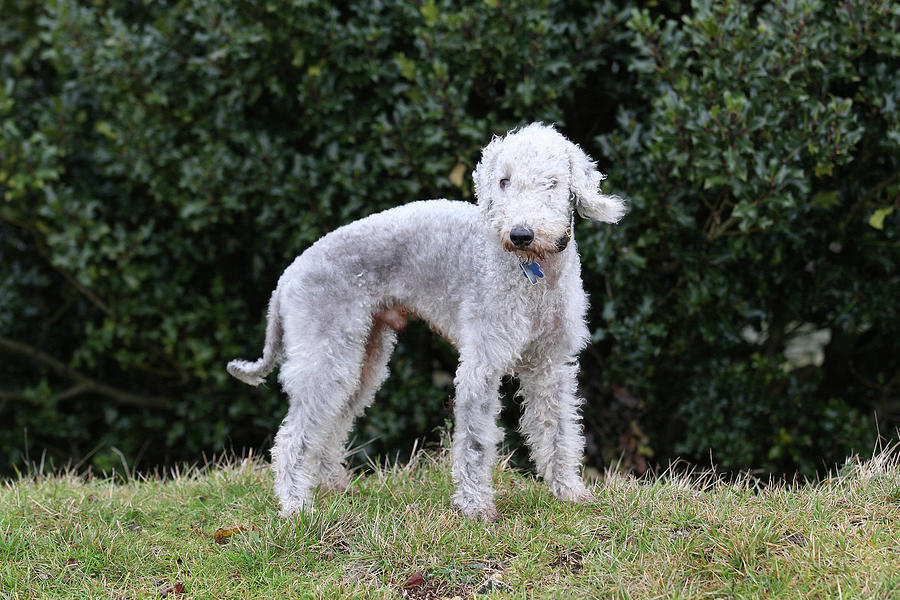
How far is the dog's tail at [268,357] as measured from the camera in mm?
4219

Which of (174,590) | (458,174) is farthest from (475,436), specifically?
(458,174)

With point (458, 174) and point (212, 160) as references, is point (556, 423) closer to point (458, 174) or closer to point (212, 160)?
point (458, 174)

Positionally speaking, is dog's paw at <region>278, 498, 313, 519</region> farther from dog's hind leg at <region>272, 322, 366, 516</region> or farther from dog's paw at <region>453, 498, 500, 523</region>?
dog's paw at <region>453, 498, 500, 523</region>

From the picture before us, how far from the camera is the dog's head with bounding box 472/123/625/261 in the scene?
3223 mm

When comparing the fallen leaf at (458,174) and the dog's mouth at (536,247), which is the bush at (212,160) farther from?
the dog's mouth at (536,247)

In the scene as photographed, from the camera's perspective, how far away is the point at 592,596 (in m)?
3.21

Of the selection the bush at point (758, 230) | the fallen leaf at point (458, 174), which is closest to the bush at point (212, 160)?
the fallen leaf at point (458, 174)

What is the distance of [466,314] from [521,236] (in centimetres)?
65

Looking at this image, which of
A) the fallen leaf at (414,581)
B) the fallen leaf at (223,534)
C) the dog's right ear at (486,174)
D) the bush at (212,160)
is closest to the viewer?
the fallen leaf at (414,581)

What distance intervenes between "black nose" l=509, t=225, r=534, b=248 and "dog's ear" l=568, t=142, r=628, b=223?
1.40 feet

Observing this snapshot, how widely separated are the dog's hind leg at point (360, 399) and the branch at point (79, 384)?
2.89 meters

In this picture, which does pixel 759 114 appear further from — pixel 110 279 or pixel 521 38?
pixel 110 279

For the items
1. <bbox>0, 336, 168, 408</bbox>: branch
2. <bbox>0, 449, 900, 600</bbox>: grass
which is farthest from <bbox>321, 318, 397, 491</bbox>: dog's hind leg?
<bbox>0, 336, 168, 408</bbox>: branch

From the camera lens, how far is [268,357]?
4.27 metres
